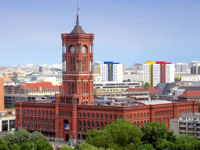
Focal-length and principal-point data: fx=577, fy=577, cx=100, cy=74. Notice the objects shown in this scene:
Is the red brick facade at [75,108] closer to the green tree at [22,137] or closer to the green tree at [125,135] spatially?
the green tree at [125,135]

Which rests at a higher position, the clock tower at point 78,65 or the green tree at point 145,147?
the clock tower at point 78,65

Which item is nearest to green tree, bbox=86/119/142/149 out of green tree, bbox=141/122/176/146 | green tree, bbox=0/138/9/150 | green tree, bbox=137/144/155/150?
green tree, bbox=141/122/176/146

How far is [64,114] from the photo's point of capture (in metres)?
153

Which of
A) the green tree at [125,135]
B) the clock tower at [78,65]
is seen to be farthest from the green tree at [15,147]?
the clock tower at [78,65]

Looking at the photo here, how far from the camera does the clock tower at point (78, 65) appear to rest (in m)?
155

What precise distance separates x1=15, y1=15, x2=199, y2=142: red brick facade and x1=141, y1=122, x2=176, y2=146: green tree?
19.6 m

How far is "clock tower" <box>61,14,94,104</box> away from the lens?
6097 inches

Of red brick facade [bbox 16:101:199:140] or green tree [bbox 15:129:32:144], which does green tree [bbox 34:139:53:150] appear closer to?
green tree [bbox 15:129:32:144]

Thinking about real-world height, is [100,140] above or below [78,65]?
below

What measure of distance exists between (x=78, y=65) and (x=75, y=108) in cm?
1259

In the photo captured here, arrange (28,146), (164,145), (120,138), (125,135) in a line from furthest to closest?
(120,138) < (125,135) < (28,146) < (164,145)

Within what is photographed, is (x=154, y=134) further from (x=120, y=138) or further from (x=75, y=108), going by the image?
(x=75, y=108)

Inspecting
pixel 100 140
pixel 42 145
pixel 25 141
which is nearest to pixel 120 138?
pixel 100 140

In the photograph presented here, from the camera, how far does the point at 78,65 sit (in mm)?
155500
